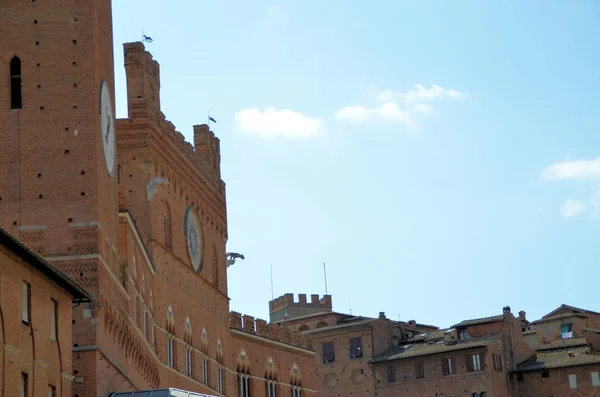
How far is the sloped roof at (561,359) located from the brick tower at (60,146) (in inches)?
1852

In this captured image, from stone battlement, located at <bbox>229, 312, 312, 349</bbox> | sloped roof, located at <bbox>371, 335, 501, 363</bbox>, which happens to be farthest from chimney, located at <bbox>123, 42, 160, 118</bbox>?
sloped roof, located at <bbox>371, 335, 501, 363</bbox>

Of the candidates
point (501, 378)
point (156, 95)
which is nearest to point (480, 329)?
point (501, 378)

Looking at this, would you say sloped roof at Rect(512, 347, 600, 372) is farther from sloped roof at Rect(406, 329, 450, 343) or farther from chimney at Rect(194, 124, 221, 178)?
chimney at Rect(194, 124, 221, 178)

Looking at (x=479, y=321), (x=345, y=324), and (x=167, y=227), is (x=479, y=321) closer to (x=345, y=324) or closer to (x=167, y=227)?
(x=345, y=324)

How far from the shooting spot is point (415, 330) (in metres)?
85.3

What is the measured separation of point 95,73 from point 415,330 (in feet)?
188

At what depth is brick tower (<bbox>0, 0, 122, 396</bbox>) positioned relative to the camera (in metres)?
29.3

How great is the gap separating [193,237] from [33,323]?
2021 centimetres

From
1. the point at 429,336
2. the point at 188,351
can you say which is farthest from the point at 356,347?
the point at 188,351

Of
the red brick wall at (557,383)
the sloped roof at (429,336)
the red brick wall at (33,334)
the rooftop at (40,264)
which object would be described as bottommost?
the red brick wall at (33,334)

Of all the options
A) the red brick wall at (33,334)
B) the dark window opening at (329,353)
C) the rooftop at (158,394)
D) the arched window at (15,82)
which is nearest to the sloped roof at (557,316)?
the dark window opening at (329,353)

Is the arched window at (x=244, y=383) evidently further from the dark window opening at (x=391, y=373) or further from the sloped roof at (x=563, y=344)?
the sloped roof at (x=563, y=344)

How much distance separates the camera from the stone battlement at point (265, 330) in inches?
1925

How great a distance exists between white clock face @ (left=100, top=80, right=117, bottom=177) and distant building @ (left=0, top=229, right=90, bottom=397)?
5217 millimetres
